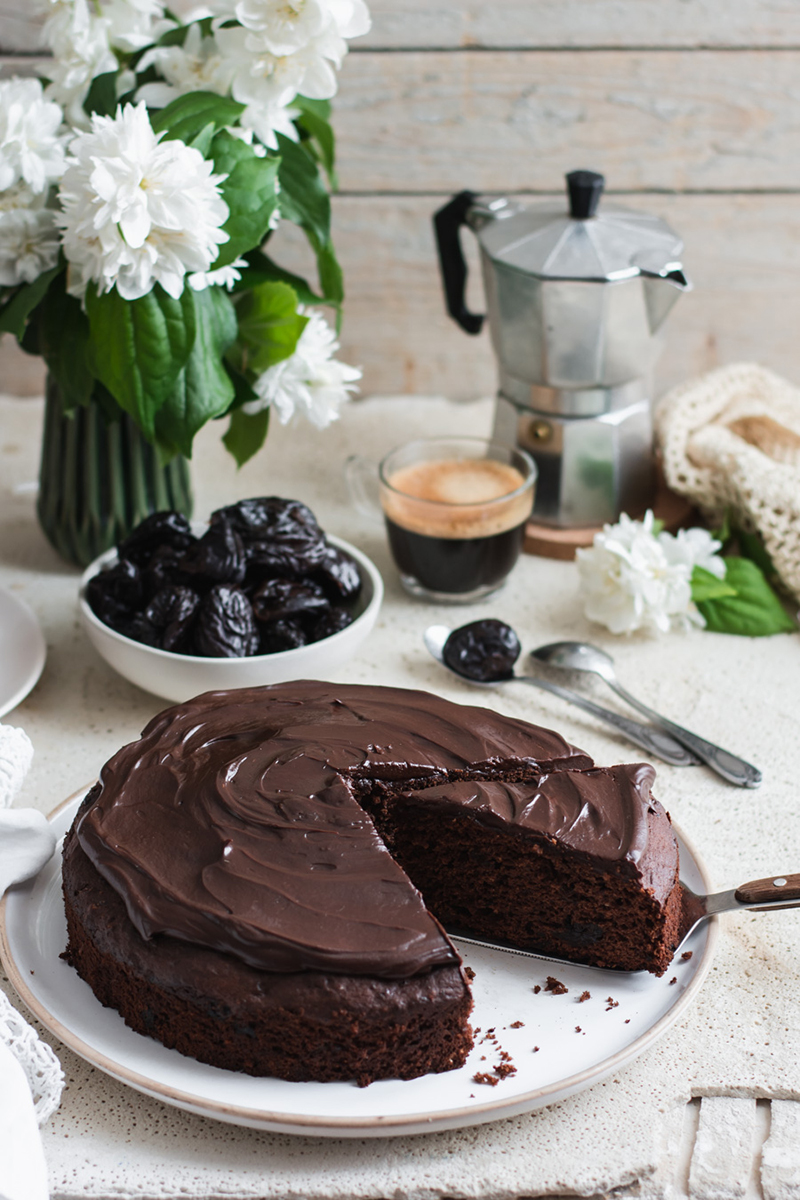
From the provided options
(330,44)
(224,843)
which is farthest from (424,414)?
(224,843)

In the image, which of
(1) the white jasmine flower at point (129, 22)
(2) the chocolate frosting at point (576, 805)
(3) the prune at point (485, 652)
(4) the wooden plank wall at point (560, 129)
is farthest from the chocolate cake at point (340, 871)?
(4) the wooden plank wall at point (560, 129)

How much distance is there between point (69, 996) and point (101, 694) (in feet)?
2.31

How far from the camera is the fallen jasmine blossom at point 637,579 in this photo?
1916 millimetres

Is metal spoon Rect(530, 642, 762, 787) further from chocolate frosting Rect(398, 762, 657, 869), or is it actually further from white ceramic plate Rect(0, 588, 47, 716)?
white ceramic plate Rect(0, 588, 47, 716)

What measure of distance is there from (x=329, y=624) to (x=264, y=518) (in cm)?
22

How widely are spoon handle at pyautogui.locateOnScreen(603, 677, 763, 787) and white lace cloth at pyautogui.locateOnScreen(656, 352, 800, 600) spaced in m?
0.47

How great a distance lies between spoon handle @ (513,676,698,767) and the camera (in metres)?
1.66

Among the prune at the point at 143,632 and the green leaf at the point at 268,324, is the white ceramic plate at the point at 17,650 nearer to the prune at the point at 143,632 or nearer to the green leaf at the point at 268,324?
the prune at the point at 143,632

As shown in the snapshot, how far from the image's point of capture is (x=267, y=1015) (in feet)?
3.53

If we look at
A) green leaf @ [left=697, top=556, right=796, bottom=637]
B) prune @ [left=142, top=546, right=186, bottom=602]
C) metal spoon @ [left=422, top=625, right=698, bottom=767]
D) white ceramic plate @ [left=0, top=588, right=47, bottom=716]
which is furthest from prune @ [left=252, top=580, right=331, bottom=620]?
green leaf @ [left=697, top=556, right=796, bottom=637]

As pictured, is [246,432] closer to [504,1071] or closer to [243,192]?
[243,192]

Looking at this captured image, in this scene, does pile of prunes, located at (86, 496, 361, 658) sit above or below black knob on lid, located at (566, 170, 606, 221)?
below

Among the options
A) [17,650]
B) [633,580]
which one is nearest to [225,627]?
[17,650]

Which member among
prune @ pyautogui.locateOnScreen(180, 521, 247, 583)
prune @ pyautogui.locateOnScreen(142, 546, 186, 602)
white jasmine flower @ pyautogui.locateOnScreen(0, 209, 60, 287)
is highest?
white jasmine flower @ pyautogui.locateOnScreen(0, 209, 60, 287)
